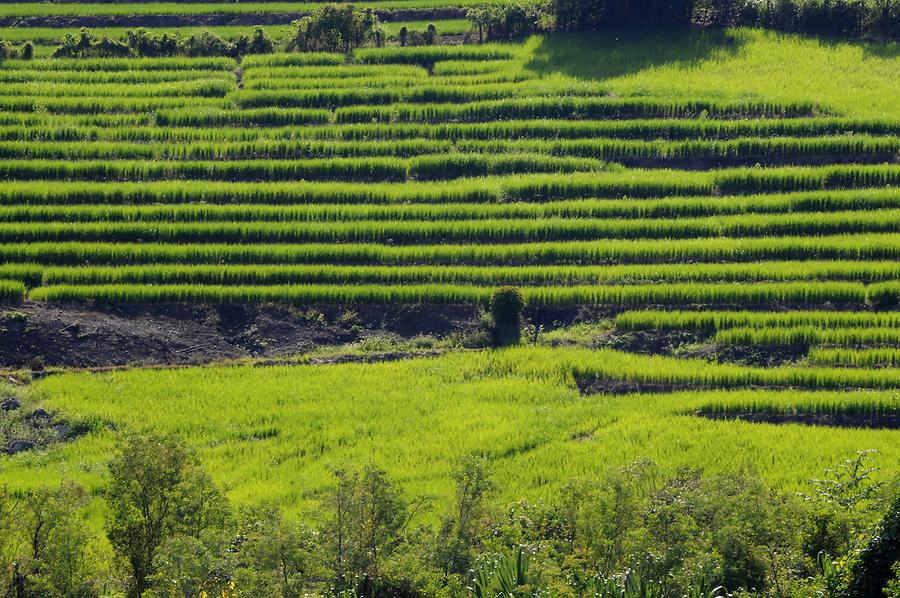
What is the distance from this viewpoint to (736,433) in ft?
137

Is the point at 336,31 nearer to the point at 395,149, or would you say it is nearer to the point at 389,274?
the point at 395,149

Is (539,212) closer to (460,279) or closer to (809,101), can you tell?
(460,279)

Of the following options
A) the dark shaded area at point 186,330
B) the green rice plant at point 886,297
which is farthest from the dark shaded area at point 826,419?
the dark shaded area at point 186,330

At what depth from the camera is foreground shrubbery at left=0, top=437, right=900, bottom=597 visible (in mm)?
30984

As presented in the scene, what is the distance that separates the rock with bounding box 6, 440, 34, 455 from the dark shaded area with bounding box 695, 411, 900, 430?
62.9 feet

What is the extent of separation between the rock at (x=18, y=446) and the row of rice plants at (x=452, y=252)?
10245mm

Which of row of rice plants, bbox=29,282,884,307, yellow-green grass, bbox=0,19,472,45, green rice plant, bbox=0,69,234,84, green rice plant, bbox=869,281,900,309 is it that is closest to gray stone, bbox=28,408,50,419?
row of rice plants, bbox=29,282,884,307

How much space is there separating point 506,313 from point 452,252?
4292mm

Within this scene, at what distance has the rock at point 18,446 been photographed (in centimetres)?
4229

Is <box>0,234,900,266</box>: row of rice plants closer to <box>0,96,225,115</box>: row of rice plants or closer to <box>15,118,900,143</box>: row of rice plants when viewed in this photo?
<box>15,118,900,143</box>: row of rice plants

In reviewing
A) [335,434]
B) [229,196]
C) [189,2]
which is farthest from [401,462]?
[189,2]

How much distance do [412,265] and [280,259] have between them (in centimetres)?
456

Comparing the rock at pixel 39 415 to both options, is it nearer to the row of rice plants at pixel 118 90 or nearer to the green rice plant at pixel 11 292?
the green rice plant at pixel 11 292

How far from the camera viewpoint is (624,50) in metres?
64.4
